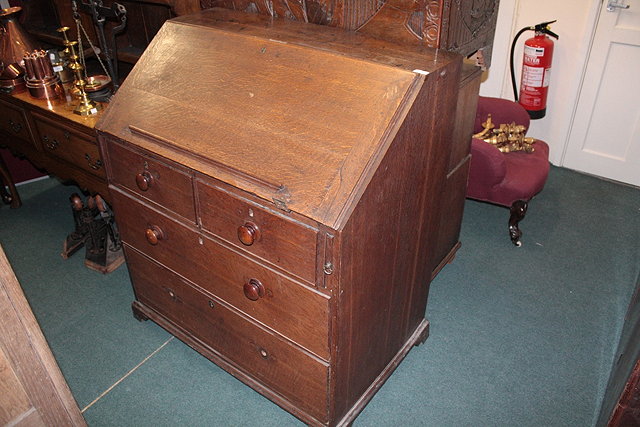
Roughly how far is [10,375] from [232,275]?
0.90m

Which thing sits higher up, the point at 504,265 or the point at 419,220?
the point at 419,220

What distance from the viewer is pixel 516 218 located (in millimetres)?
2846

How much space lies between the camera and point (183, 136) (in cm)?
173

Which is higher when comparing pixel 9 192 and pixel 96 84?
pixel 96 84

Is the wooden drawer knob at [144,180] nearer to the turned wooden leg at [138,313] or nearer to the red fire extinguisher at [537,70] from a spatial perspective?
the turned wooden leg at [138,313]

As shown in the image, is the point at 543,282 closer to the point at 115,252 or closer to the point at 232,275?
the point at 232,275

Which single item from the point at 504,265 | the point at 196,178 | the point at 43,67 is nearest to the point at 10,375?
the point at 196,178

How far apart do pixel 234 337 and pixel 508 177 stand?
167cm

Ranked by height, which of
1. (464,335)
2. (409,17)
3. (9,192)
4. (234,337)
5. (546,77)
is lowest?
(464,335)

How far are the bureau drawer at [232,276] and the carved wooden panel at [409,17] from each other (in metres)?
0.90

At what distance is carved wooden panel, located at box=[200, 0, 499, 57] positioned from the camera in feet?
5.74

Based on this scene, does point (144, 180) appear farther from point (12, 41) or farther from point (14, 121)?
point (12, 41)

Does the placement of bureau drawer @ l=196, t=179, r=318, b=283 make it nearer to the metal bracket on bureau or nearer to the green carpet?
the metal bracket on bureau

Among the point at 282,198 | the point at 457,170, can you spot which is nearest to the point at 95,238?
the point at 282,198
